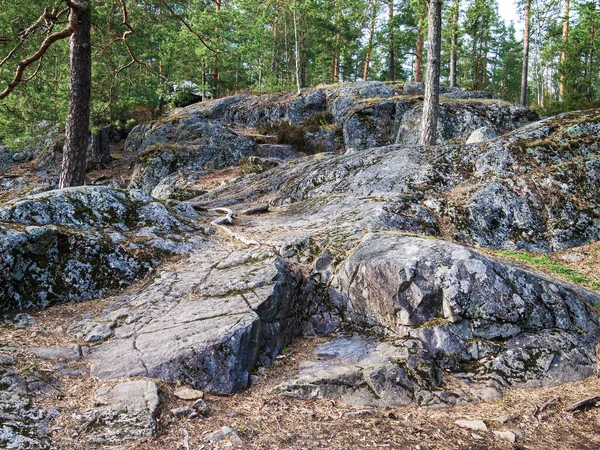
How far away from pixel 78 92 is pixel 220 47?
4071mm

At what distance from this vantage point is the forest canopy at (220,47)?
10.4 metres

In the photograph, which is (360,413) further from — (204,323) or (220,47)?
(220,47)

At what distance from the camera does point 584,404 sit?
3.66 meters

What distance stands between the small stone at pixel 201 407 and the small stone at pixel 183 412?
0.05 metres

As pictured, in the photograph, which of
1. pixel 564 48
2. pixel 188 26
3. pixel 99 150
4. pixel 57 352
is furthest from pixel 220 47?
pixel 564 48

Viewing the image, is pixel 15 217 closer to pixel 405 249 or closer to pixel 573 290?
pixel 405 249

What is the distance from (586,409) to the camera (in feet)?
11.9

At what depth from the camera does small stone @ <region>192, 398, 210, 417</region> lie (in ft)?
11.1

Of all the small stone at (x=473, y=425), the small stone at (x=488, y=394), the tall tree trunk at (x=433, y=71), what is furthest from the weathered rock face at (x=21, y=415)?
the tall tree trunk at (x=433, y=71)

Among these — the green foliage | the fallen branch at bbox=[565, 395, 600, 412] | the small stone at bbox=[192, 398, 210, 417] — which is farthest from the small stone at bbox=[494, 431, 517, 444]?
the green foliage

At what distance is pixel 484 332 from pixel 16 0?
14321mm

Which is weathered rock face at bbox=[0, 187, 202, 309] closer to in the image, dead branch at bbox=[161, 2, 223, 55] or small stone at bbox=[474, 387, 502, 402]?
dead branch at bbox=[161, 2, 223, 55]

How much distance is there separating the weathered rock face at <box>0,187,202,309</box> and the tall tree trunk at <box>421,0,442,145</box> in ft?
29.2

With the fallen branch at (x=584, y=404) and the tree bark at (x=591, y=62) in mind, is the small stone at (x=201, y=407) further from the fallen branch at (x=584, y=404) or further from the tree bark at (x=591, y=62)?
the tree bark at (x=591, y=62)
